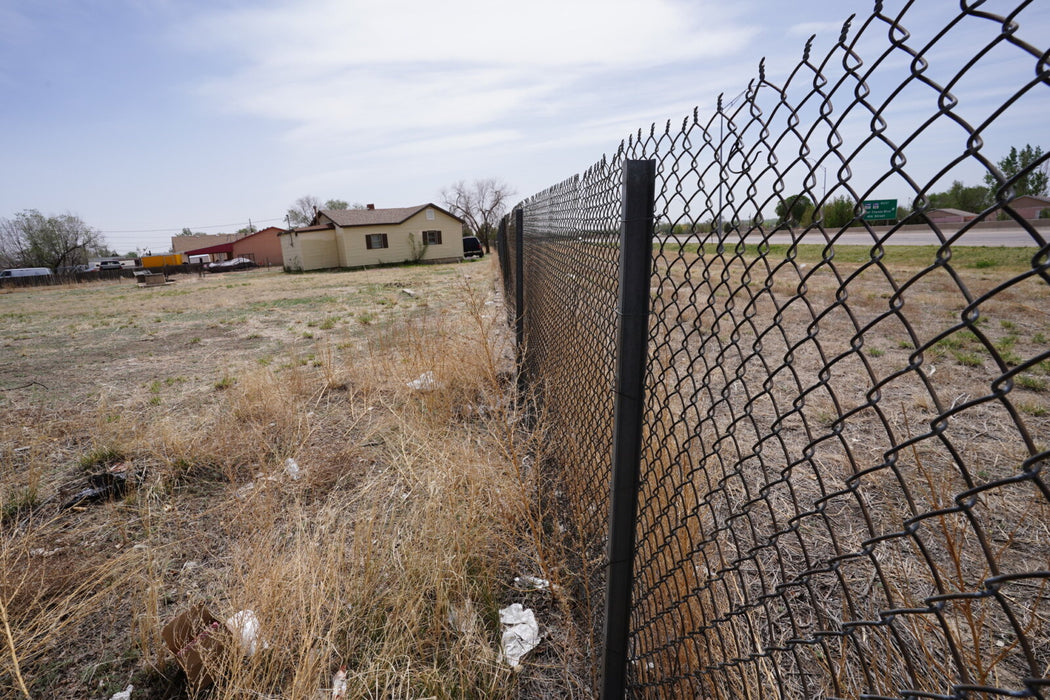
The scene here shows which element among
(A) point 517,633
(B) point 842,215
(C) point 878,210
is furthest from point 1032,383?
(C) point 878,210

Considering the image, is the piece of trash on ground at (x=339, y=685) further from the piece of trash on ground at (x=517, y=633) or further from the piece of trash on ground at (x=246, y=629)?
the piece of trash on ground at (x=517, y=633)

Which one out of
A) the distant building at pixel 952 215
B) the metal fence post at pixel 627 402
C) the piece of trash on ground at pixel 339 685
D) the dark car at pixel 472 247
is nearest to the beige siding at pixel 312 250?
the dark car at pixel 472 247

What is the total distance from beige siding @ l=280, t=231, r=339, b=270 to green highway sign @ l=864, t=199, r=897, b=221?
125ft

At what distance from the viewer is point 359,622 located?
2.40 metres

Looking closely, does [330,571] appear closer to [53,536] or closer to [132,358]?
[53,536]

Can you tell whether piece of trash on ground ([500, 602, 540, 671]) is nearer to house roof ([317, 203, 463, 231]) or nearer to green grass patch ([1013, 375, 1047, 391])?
green grass patch ([1013, 375, 1047, 391])

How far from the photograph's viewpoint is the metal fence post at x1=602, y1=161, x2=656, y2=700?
5.00 ft

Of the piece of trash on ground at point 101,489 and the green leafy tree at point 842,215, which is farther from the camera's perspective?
the piece of trash on ground at point 101,489

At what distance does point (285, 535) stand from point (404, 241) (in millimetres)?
35552

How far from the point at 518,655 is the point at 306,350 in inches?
292

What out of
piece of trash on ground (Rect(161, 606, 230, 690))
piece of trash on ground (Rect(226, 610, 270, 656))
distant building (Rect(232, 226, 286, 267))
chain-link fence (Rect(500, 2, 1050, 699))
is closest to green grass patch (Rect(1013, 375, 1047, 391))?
chain-link fence (Rect(500, 2, 1050, 699))

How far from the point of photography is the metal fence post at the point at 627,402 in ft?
5.00

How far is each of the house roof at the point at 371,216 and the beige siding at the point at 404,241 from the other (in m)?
0.29

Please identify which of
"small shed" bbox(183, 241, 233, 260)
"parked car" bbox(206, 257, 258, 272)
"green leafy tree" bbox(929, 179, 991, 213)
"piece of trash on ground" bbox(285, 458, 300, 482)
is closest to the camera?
"green leafy tree" bbox(929, 179, 991, 213)
